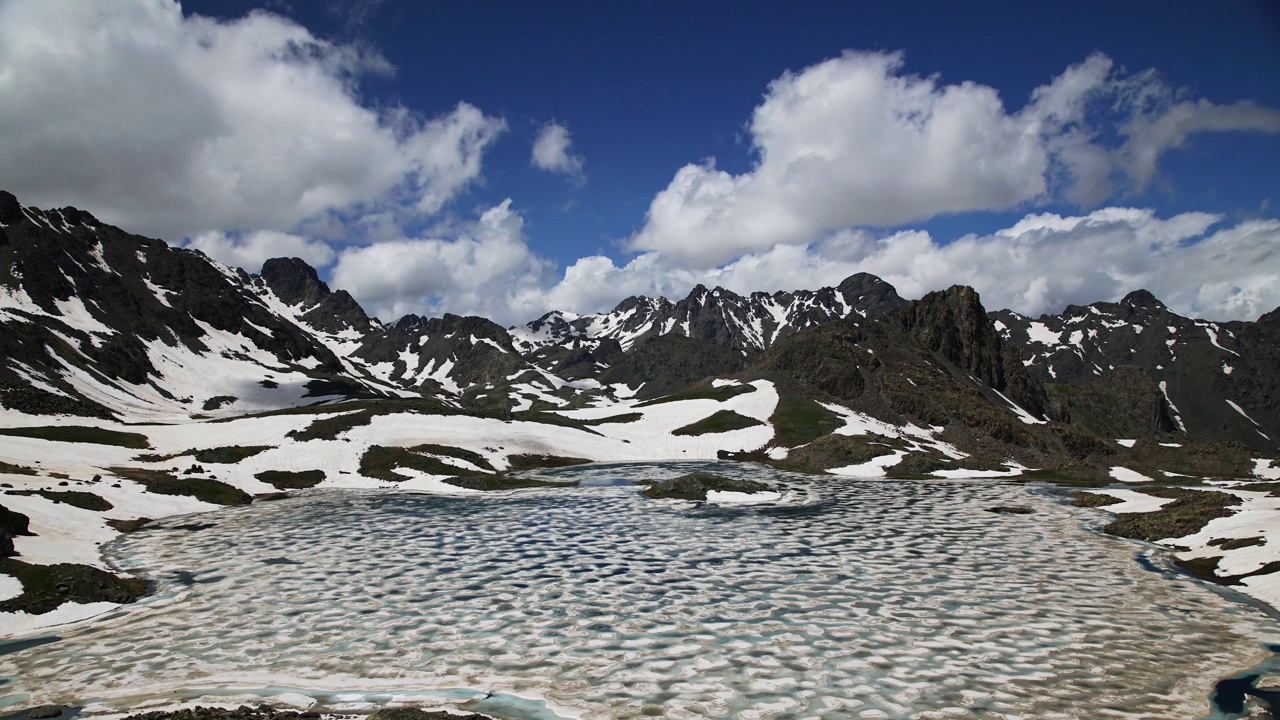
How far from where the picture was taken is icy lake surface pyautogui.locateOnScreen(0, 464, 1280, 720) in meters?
21.9

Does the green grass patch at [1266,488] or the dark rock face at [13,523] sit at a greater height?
the dark rock face at [13,523]

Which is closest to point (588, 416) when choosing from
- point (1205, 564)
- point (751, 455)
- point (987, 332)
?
point (751, 455)

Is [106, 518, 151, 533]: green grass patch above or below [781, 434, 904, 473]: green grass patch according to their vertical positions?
below

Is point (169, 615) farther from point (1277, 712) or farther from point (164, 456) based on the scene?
point (164, 456)

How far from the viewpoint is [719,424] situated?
454 ft

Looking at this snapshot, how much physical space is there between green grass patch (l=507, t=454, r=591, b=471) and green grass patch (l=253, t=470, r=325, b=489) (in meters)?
28.4

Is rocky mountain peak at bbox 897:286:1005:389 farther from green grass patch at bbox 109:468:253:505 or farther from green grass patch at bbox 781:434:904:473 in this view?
green grass patch at bbox 109:468:253:505

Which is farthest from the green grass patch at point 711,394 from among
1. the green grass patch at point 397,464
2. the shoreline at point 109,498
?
the green grass patch at point 397,464

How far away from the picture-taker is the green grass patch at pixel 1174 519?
4897cm

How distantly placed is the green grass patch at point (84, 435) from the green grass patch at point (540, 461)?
160ft

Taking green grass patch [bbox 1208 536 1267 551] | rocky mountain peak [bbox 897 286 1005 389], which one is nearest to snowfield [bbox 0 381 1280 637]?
green grass patch [bbox 1208 536 1267 551]

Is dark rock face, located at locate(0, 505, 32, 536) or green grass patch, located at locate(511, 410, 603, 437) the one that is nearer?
dark rock face, located at locate(0, 505, 32, 536)

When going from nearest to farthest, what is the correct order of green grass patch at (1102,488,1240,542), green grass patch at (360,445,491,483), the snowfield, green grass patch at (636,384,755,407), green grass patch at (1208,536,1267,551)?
green grass patch at (1208,536,1267,551) < the snowfield < green grass patch at (1102,488,1240,542) < green grass patch at (360,445,491,483) < green grass patch at (636,384,755,407)

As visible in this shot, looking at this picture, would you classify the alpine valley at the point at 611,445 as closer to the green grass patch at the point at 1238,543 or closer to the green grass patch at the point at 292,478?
the green grass patch at the point at 1238,543
